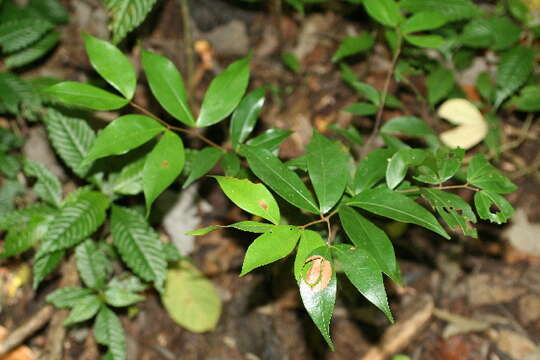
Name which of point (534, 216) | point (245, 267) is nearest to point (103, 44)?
point (245, 267)

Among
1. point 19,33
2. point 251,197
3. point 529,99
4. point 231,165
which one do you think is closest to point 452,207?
point 251,197

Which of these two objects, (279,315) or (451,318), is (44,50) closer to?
(279,315)

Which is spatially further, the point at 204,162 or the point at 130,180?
the point at 130,180

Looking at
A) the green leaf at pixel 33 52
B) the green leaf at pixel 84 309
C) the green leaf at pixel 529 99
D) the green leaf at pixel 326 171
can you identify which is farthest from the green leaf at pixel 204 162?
the green leaf at pixel 529 99

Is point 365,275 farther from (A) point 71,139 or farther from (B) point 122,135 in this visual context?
(A) point 71,139

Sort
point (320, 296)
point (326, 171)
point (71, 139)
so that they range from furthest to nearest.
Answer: point (71, 139), point (326, 171), point (320, 296)

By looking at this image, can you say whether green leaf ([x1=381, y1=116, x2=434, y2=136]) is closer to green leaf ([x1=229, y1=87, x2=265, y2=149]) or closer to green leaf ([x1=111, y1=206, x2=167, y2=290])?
green leaf ([x1=229, y1=87, x2=265, y2=149])
